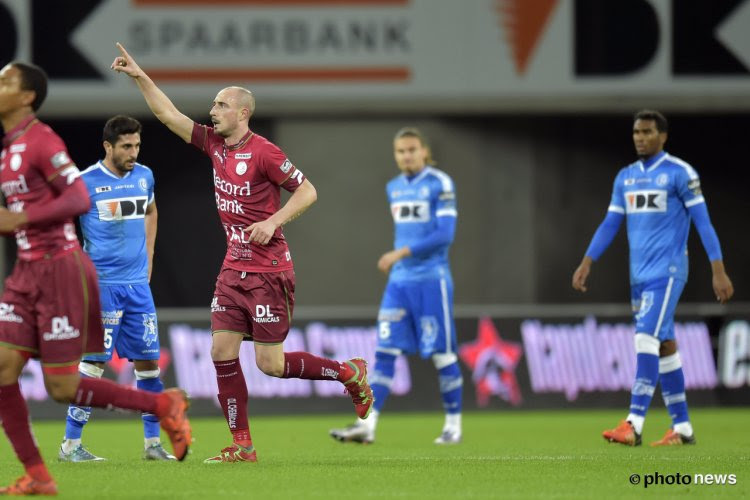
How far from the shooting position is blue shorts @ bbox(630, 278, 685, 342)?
9.54 metres

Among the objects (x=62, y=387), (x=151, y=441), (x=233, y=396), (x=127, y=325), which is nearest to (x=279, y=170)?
(x=233, y=396)

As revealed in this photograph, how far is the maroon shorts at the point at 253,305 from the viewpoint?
25.6 feet

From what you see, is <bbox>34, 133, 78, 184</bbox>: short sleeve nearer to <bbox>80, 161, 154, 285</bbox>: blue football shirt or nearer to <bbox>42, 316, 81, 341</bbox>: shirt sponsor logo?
<bbox>42, 316, 81, 341</bbox>: shirt sponsor logo

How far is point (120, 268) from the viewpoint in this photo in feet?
28.2

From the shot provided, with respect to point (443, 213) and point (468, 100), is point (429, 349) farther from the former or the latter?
point (468, 100)

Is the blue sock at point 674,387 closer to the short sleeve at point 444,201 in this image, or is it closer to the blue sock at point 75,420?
the short sleeve at point 444,201

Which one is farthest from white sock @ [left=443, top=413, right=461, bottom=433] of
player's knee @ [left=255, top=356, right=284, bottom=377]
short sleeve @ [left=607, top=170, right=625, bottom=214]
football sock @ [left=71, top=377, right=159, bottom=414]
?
football sock @ [left=71, top=377, right=159, bottom=414]

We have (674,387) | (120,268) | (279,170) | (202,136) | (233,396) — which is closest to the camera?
(279,170)

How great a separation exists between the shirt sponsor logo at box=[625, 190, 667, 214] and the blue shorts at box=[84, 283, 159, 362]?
12.1 feet

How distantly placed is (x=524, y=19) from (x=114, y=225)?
839cm

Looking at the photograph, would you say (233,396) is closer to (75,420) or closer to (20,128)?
(75,420)

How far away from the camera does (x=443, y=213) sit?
412 inches

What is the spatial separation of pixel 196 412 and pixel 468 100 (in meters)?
5.26

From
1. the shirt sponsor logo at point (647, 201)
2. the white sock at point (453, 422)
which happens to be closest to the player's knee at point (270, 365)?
the white sock at point (453, 422)
